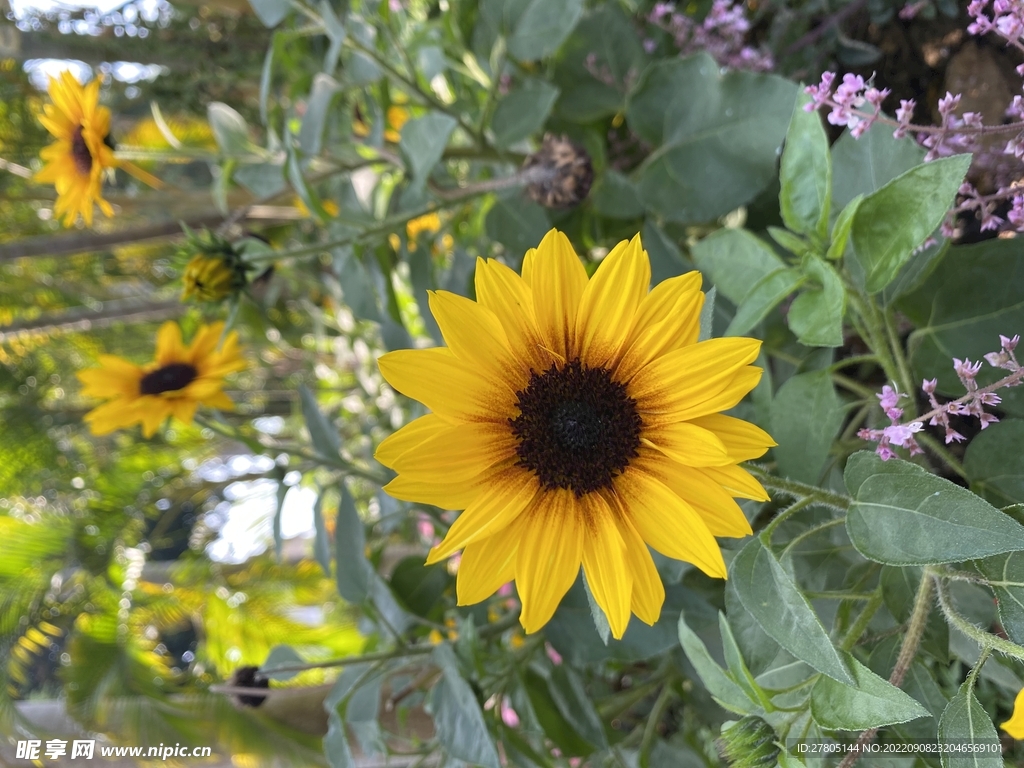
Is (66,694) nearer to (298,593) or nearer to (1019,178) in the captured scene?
(298,593)

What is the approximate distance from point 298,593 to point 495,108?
1448 millimetres

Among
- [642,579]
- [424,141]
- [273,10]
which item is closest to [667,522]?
[642,579]

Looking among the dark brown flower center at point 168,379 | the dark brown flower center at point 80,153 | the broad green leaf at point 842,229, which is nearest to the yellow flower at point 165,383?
the dark brown flower center at point 168,379

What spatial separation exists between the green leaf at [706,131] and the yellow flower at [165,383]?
581mm

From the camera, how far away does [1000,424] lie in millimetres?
456

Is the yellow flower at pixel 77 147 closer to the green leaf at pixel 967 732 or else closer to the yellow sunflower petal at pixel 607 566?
the yellow sunflower petal at pixel 607 566

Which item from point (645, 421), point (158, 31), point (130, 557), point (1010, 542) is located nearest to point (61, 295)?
point (130, 557)

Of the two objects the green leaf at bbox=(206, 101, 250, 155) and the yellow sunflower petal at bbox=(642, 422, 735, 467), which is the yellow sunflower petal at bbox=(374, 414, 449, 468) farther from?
the green leaf at bbox=(206, 101, 250, 155)

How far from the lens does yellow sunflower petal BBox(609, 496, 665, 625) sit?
17.4 inches

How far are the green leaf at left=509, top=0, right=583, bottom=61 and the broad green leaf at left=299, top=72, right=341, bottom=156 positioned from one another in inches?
8.4

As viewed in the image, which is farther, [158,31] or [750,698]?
[158,31]

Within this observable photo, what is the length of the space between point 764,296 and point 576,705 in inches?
19.0

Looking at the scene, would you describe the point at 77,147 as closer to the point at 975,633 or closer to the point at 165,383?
the point at 165,383

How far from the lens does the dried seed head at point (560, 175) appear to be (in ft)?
2.26
